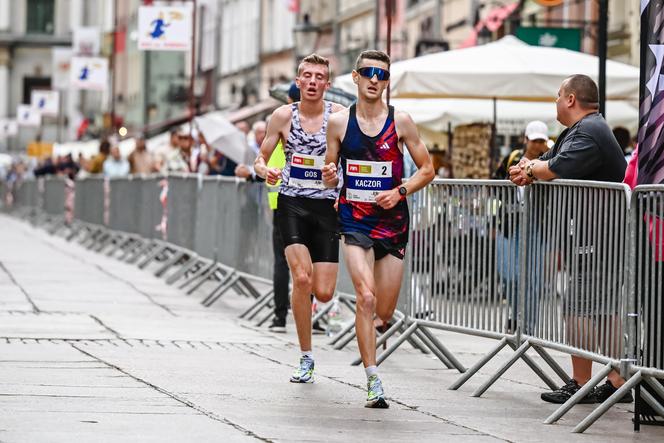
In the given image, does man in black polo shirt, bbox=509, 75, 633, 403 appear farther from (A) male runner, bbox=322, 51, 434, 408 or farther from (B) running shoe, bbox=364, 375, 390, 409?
(B) running shoe, bbox=364, 375, 390, 409

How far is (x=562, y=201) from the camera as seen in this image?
10.4 metres

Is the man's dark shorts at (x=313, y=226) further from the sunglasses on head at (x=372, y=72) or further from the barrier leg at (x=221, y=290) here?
the barrier leg at (x=221, y=290)

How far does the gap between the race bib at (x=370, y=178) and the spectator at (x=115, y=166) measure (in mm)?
22543

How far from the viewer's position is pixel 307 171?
11.6m

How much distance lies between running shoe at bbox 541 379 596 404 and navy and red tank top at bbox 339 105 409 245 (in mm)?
1253

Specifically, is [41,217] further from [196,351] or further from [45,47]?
[45,47]

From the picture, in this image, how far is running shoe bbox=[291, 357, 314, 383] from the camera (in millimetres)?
11344

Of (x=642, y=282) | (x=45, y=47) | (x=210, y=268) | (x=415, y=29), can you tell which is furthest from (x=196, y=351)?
(x=45, y=47)

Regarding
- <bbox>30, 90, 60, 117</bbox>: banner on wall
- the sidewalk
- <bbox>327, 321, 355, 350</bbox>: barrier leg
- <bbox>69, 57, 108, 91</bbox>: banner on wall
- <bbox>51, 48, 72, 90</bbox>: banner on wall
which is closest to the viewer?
the sidewalk

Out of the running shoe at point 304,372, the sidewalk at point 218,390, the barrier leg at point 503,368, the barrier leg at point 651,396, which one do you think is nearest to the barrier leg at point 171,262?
the sidewalk at point 218,390

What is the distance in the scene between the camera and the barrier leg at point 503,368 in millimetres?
10828

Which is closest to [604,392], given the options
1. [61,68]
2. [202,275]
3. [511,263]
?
[511,263]

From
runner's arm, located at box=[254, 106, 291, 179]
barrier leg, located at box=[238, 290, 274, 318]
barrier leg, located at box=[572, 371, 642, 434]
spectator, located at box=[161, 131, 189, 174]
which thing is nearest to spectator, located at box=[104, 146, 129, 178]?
spectator, located at box=[161, 131, 189, 174]

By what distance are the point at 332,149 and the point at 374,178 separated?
32 cm
